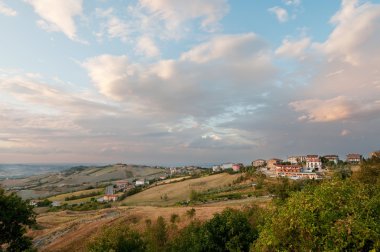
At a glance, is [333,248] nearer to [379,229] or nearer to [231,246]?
[379,229]

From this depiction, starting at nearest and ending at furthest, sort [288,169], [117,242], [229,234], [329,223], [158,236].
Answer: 1. [329,223]
2. [117,242]
3. [229,234]
4. [158,236]
5. [288,169]

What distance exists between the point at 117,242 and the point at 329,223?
21.5 m

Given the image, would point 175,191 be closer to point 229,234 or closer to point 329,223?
Answer: point 229,234

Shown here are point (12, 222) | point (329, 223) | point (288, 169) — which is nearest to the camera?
point (329, 223)

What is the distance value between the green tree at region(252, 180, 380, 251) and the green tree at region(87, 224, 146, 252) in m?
16.3

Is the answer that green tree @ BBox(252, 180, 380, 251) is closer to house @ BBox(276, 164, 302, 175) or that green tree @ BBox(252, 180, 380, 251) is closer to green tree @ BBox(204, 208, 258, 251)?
green tree @ BBox(204, 208, 258, 251)

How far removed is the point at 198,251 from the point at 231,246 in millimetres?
3918

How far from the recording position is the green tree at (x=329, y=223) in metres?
15.9

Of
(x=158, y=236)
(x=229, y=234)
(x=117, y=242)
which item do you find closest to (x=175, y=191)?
(x=158, y=236)

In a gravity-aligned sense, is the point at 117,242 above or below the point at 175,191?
above

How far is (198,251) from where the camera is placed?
35250 millimetres

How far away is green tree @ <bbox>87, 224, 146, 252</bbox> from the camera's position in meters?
29.9

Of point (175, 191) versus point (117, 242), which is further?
point (175, 191)

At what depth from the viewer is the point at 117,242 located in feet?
101
